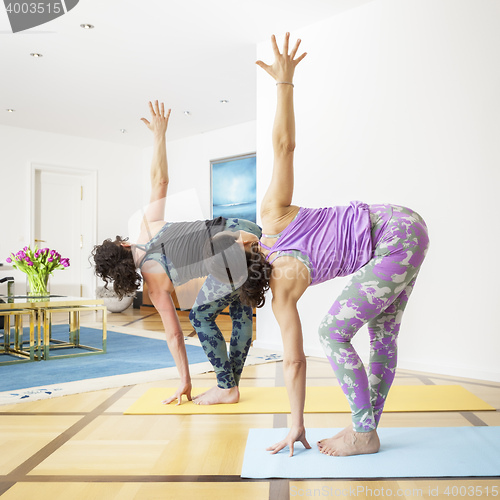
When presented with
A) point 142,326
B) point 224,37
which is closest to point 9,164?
point 142,326

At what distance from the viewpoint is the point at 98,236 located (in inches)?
333

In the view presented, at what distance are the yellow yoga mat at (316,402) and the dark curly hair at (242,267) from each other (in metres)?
0.88

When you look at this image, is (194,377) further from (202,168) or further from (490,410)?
(202,168)

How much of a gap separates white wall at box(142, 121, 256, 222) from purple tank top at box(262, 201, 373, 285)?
18.0 ft

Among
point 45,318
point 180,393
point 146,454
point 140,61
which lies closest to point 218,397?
point 180,393

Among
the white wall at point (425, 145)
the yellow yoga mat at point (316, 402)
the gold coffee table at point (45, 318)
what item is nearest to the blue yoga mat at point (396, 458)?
the yellow yoga mat at point (316, 402)

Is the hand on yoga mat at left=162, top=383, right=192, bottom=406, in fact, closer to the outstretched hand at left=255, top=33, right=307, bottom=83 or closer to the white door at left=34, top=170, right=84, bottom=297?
the outstretched hand at left=255, top=33, right=307, bottom=83

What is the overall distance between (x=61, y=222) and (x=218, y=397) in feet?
20.3

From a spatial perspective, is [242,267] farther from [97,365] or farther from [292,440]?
[97,365]

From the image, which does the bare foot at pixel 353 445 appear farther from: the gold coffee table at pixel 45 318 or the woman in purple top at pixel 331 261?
the gold coffee table at pixel 45 318

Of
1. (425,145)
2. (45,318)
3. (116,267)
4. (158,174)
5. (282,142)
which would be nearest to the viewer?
(282,142)

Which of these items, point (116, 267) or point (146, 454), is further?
point (116, 267)

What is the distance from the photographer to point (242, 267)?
1.86 m

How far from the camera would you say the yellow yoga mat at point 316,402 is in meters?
2.57
